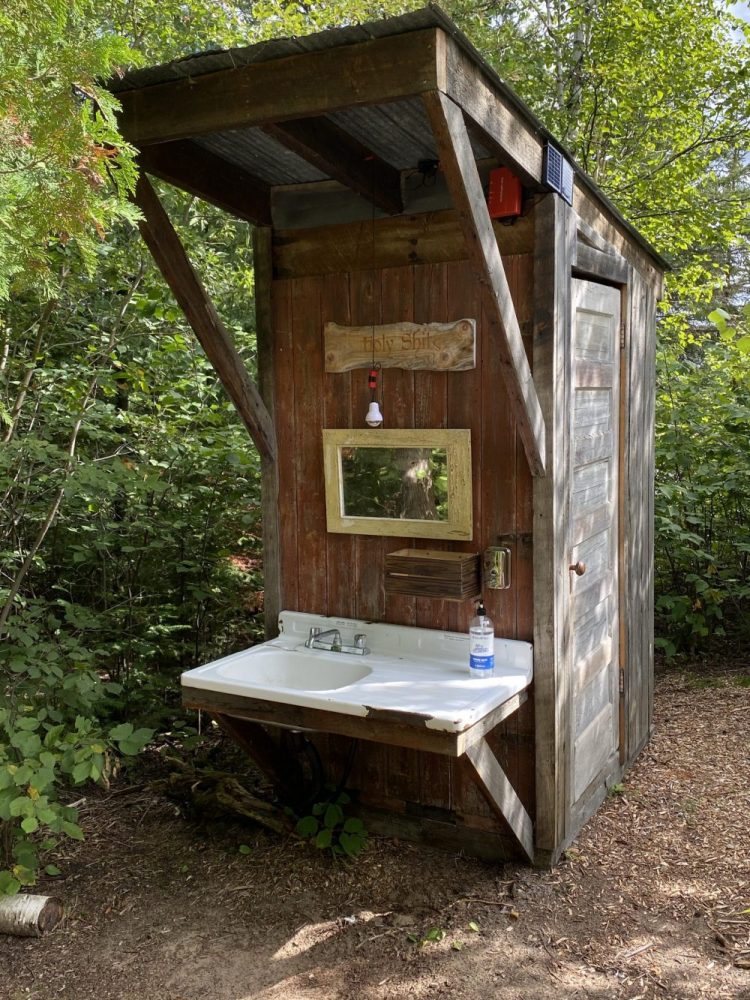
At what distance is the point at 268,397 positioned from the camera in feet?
12.2

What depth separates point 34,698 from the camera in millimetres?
3549

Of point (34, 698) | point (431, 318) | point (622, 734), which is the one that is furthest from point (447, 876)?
point (431, 318)

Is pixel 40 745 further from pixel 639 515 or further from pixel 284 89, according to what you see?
pixel 639 515

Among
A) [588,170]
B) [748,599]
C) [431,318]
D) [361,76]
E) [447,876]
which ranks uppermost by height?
[588,170]

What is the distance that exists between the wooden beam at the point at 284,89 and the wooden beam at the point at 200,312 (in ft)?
1.06

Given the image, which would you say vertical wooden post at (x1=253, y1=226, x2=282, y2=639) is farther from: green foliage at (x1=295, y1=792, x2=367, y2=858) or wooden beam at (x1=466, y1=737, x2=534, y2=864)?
wooden beam at (x1=466, y1=737, x2=534, y2=864)

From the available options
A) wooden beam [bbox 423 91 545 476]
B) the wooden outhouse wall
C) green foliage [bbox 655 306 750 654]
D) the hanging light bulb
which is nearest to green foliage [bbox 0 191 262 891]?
the wooden outhouse wall

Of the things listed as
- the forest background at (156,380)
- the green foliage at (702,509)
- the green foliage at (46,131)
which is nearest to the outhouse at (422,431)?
the forest background at (156,380)

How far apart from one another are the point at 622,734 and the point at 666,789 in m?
0.31

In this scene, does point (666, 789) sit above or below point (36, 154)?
below

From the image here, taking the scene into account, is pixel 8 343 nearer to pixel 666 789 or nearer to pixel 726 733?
pixel 666 789

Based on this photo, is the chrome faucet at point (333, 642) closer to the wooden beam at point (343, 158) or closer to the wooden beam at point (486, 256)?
the wooden beam at point (486, 256)

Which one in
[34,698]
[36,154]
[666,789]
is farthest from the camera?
[666,789]

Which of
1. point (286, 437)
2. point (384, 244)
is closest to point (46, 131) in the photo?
point (384, 244)
